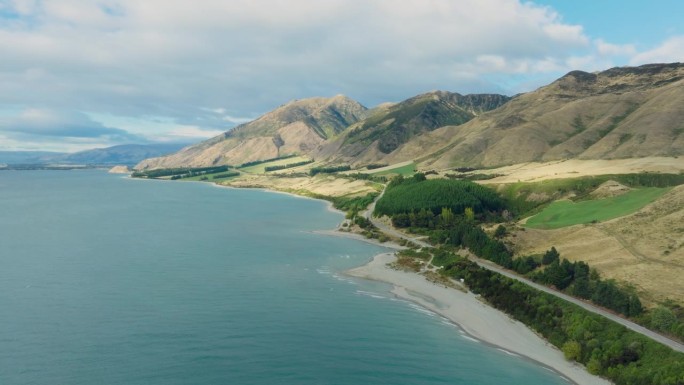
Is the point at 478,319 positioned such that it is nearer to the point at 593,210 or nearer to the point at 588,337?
the point at 588,337

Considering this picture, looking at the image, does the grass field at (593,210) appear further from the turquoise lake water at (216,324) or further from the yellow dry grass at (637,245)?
the turquoise lake water at (216,324)

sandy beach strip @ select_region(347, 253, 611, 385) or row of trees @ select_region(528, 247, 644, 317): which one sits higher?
row of trees @ select_region(528, 247, 644, 317)

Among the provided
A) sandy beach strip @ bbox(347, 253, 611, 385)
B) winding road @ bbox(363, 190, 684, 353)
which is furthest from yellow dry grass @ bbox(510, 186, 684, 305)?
sandy beach strip @ bbox(347, 253, 611, 385)

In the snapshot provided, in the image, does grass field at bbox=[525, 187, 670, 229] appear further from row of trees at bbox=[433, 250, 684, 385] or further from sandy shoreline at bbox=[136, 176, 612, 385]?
sandy shoreline at bbox=[136, 176, 612, 385]

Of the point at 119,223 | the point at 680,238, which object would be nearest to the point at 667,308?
the point at 680,238

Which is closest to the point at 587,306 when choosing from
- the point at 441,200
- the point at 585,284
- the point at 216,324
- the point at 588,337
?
the point at 585,284

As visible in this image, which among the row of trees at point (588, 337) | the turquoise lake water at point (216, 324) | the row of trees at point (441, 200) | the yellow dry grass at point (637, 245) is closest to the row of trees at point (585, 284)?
the yellow dry grass at point (637, 245)
